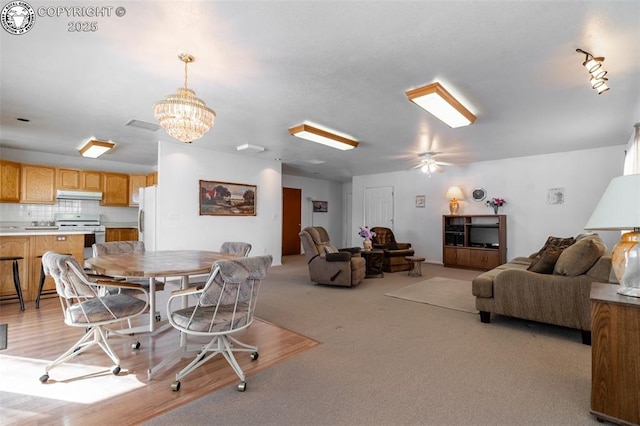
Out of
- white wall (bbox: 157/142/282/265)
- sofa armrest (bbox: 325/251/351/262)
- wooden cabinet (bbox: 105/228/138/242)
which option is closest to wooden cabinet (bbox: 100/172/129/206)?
wooden cabinet (bbox: 105/228/138/242)

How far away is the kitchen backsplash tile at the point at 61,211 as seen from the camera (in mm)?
5741

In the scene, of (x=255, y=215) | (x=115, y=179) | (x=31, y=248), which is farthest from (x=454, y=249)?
(x=115, y=179)

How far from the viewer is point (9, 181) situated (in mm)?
5414

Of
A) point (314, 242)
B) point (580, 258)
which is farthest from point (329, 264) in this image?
point (580, 258)

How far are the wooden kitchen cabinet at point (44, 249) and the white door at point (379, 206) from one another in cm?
683

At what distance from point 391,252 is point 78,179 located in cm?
689

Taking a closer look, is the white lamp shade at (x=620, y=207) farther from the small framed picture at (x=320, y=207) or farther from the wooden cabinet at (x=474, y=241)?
the small framed picture at (x=320, y=207)

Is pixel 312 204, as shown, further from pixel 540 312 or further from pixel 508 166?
pixel 540 312

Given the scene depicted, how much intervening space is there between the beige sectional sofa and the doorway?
6548 mm

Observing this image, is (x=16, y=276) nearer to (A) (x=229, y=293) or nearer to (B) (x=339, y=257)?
(A) (x=229, y=293)

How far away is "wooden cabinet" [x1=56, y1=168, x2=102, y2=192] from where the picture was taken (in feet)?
19.9

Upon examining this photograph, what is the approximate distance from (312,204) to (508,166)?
18.4ft

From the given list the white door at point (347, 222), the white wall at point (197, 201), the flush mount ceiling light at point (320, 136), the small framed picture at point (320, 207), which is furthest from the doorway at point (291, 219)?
→ the flush mount ceiling light at point (320, 136)

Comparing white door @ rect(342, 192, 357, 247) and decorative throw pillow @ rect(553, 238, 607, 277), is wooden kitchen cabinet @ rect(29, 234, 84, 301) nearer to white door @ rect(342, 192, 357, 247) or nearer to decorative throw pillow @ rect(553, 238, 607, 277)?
decorative throw pillow @ rect(553, 238, 607, 277)
